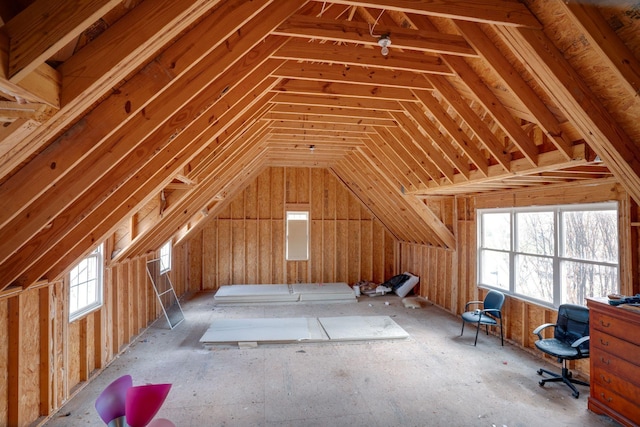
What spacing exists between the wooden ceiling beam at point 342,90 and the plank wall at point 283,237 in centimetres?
554

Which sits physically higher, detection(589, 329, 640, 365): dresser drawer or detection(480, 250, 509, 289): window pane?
detection(480, 250, 509, 289): window pane

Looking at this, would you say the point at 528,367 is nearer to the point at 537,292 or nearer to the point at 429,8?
the point at 537,292

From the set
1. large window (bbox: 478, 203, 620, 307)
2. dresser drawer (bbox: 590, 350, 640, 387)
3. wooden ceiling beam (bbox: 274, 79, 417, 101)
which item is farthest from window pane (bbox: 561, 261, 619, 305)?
wooden ceiling beam (bbox: 274, 79, 417, 101)

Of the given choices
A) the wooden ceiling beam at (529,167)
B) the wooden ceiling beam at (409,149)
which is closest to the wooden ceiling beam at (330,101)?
the wooden ceiling beam at (409,149)

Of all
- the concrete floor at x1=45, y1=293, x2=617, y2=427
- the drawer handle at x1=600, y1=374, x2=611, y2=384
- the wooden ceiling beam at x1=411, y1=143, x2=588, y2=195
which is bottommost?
the concrete floor at x1=45, y1=293, x2=617, y2=427

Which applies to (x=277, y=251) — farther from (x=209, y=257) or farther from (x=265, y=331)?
(x=265, y=331)

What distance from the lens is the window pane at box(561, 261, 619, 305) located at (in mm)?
3933

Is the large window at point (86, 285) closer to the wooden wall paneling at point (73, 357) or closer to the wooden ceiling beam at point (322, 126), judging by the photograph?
the wooden wall paneling at point (73, 357)

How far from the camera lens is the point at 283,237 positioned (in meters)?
9.31

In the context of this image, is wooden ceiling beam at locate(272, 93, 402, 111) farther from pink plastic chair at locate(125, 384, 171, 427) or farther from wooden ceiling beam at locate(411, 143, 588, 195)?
pink plastic chair at locate(125, 384, 171, 427)

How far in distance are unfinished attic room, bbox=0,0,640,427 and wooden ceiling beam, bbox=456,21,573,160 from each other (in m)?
0.02

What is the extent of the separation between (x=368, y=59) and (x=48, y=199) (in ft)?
8.76

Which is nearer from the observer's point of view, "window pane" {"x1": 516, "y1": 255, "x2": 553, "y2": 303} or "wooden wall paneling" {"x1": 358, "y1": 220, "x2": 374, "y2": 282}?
"window pane" {"x1": 516, "y1": 255, "x2": 553, "y2": 303}

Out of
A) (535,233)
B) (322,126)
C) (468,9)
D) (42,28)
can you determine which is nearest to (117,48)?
(42,28)
